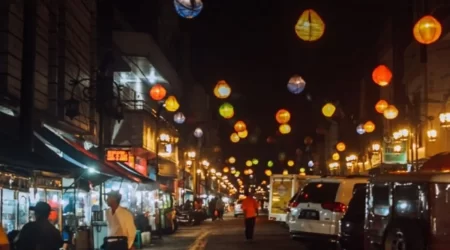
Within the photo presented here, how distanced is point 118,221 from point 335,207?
362 inches

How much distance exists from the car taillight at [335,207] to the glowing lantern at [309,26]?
14.6ft

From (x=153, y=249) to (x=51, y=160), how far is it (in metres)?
11.0

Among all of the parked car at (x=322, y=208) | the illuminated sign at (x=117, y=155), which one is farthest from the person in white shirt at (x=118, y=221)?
the illuminated sign at (x=117, y=155)

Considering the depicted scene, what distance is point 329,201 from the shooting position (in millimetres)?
20734

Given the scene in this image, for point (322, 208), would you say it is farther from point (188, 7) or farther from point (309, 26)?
point (188, 7)

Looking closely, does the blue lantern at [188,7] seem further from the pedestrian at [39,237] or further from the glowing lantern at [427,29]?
the pedestrian at [39,237]

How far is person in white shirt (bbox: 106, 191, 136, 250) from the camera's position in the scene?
40.9 feet

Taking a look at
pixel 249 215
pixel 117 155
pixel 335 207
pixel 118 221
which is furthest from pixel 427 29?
pixel 118 221

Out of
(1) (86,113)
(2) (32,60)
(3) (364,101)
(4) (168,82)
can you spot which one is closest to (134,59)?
(4) (168,82)

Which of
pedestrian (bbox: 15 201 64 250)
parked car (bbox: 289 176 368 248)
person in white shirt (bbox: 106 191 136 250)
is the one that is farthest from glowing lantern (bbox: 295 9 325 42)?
pedestrian (bbox: 15 201 64 250)

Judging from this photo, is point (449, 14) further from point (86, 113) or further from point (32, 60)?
point (32, 60)

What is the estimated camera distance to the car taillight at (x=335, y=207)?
66.4ft

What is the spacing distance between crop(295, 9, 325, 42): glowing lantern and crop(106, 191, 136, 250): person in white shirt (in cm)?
907

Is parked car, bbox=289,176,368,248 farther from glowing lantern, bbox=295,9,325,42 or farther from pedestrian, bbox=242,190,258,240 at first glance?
pedestrian, bbox=242,190,258,240
